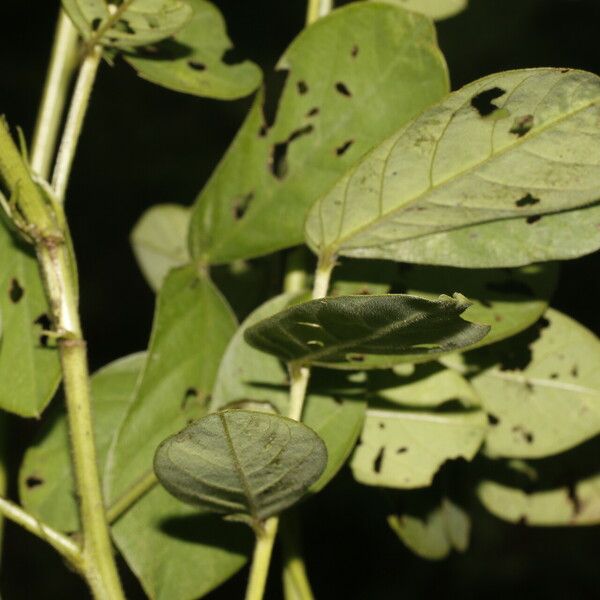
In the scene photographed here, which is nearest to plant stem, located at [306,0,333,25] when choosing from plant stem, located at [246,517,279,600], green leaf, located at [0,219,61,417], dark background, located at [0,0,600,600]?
green leaf, located at [0,219,61,417]

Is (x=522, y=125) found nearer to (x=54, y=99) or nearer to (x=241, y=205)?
(x=241, y=205)

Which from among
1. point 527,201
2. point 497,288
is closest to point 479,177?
point 527,201

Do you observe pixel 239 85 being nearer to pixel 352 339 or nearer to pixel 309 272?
pixel 309 272

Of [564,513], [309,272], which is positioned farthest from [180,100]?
[564,513]

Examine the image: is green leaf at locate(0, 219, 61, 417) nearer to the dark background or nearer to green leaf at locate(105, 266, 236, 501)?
green leaf at locate(105, 266, 236, 501)

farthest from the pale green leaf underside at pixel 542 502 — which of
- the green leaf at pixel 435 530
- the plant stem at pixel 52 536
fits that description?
the plant stem at pixel 52 536
